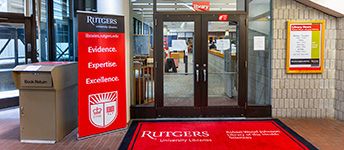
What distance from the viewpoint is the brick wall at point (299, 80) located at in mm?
5145

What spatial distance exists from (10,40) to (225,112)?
20.0 ft

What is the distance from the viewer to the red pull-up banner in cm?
403

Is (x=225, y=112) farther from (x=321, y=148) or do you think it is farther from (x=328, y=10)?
(x=328, y=10)

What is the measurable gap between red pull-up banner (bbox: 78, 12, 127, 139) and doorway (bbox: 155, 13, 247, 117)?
3.22ft

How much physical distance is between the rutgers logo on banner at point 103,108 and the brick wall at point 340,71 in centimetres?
406

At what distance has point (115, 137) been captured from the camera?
4.24m

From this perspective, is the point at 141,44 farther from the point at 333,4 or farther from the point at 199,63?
the point at 333,4

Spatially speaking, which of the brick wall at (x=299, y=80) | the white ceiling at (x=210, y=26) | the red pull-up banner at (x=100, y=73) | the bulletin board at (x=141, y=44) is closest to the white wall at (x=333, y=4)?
the brick wall at (x=299, y=80)

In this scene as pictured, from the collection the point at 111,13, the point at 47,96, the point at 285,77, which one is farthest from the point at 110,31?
the point at 285,77

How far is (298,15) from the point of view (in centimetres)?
514

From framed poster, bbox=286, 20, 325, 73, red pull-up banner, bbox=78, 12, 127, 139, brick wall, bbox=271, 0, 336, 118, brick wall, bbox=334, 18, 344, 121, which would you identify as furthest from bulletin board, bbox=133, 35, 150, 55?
brick wall, bbox=334, 18, 344, 121

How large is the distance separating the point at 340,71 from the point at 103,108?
4296 millimetres

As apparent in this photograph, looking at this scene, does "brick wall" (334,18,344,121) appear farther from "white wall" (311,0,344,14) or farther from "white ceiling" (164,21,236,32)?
"white ceiling" (164,21,236,32)

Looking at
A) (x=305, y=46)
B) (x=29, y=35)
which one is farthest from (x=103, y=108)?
(x=305, y=46)
